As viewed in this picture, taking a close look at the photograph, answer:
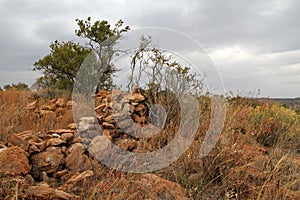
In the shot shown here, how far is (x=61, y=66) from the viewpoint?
11.3 metres

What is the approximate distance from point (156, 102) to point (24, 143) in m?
2.22

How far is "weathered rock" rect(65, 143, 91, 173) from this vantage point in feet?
12.5

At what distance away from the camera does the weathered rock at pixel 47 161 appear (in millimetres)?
3734

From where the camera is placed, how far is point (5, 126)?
4.75 m

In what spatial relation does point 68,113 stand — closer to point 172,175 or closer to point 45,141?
point 45,141

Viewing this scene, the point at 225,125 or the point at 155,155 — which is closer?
the point at 155,155

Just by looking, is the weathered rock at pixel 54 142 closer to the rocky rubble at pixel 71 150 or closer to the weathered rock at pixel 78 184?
the rocky rubble at pixel 71 150

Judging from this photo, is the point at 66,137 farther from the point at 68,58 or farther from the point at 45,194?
the point at 68,58

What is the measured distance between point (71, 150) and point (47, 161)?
0.35m

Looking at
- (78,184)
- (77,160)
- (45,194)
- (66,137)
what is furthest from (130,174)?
(66,137)

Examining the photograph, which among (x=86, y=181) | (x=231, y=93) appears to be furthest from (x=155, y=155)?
(x=231, y=93)

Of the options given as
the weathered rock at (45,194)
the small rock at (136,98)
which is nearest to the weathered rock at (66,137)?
the small rock at (136,98)

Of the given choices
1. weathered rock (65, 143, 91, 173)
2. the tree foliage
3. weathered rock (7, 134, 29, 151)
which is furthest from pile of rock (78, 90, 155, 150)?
the tree foliage

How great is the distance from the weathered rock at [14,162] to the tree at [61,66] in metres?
7.63
